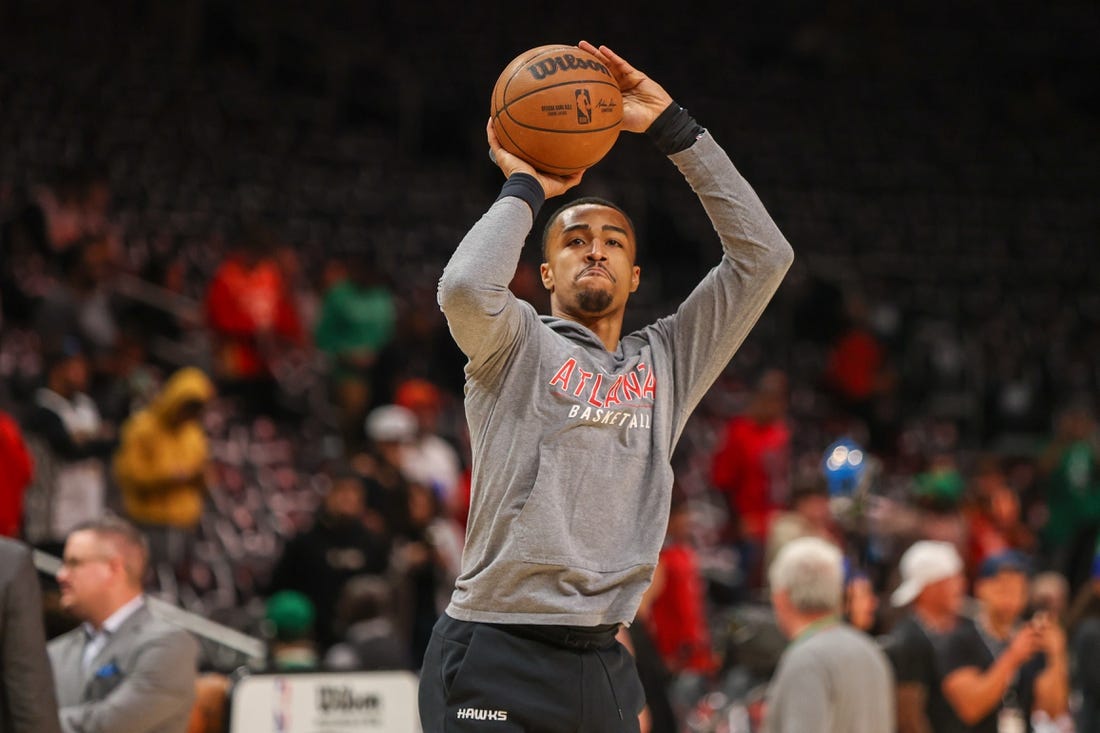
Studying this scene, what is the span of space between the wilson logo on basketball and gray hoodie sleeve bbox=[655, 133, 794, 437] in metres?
0.30

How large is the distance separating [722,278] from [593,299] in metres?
0.35

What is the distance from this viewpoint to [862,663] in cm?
592

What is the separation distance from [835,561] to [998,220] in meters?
14.5

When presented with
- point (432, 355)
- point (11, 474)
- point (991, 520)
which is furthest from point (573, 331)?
point (432, 355)

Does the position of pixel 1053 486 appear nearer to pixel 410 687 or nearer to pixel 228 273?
pixel 228 273

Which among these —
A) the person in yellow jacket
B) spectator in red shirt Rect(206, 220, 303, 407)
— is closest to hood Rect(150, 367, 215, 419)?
the person in yellow jacket

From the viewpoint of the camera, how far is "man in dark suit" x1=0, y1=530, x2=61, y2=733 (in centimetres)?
475

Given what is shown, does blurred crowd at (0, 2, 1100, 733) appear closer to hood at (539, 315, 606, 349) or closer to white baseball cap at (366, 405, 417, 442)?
white baseball cap at (366, 405, 417, 442)

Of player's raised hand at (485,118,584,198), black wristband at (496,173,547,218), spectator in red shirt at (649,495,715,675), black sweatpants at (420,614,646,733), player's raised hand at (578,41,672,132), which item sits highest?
player's raised hand at (578,41,672,132)

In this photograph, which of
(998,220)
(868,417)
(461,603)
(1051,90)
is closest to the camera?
(461,603)

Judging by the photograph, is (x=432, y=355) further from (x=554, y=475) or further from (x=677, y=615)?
(x=554, y=475)

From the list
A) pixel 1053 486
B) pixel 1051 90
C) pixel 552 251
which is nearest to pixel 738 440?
pixel 1053 486

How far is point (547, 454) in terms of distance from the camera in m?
3.41

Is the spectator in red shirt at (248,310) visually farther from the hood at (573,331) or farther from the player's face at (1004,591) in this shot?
the hood at (573,331)
